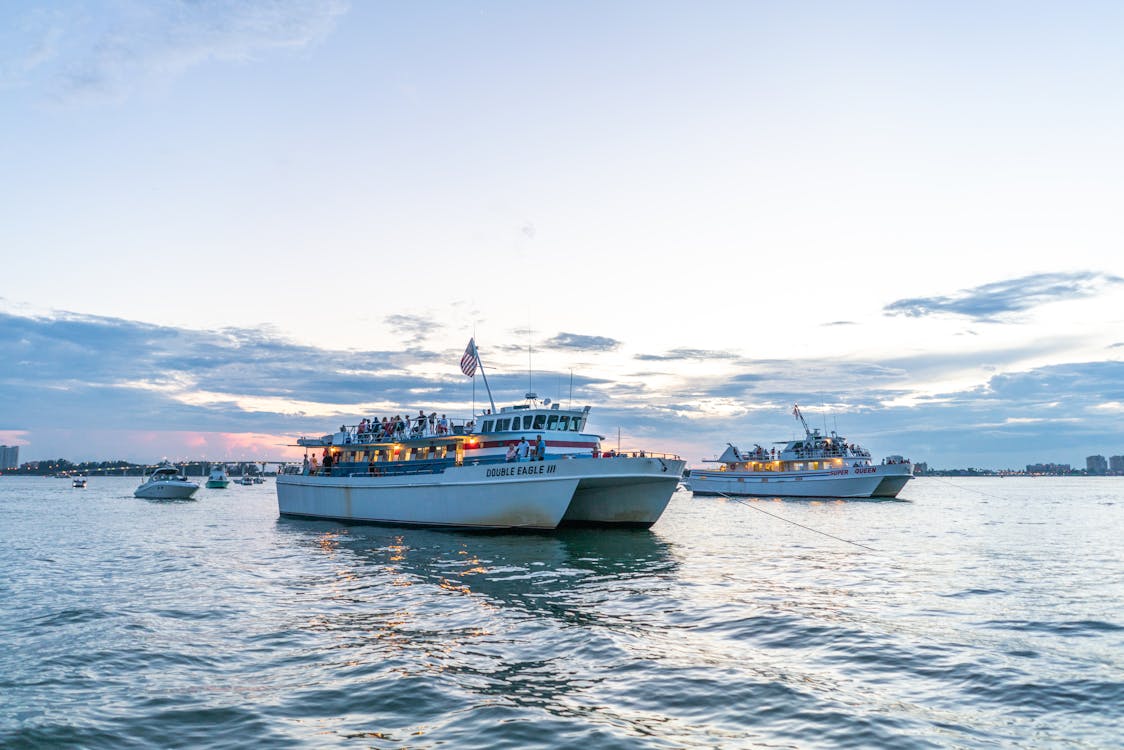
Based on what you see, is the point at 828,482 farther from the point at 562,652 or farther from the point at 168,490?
the point at 168,490

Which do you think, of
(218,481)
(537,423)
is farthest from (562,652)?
(218,481)

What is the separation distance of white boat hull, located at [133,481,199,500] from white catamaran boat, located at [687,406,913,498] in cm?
6213

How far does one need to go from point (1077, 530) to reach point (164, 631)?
46240mm

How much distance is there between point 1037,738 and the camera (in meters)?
8.22

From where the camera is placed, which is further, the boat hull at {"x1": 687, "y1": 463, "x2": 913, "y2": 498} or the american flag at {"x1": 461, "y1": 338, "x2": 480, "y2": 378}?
the boat hull at {"x1": 687, "y1": 463, "x2": 913, "y2": 498}

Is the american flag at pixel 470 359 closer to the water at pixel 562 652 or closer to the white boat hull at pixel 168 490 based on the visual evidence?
the water at pixel 562 652

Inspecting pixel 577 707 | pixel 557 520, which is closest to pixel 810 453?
pixel 557 520

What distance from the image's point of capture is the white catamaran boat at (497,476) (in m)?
31.8

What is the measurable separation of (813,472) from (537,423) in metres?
52.2

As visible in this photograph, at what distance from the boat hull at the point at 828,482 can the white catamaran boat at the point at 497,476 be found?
3841 centimetres

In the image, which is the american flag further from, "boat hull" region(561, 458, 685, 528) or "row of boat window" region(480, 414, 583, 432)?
"boat hull" region(561, 458, 685, 528)

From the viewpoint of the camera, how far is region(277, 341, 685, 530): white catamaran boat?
31781 millimetres

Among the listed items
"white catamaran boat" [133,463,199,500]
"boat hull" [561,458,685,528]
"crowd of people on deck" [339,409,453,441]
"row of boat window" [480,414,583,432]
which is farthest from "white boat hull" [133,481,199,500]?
"boat hull" [561,458,685,528]

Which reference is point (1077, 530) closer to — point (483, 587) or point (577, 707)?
point (483, 587)
